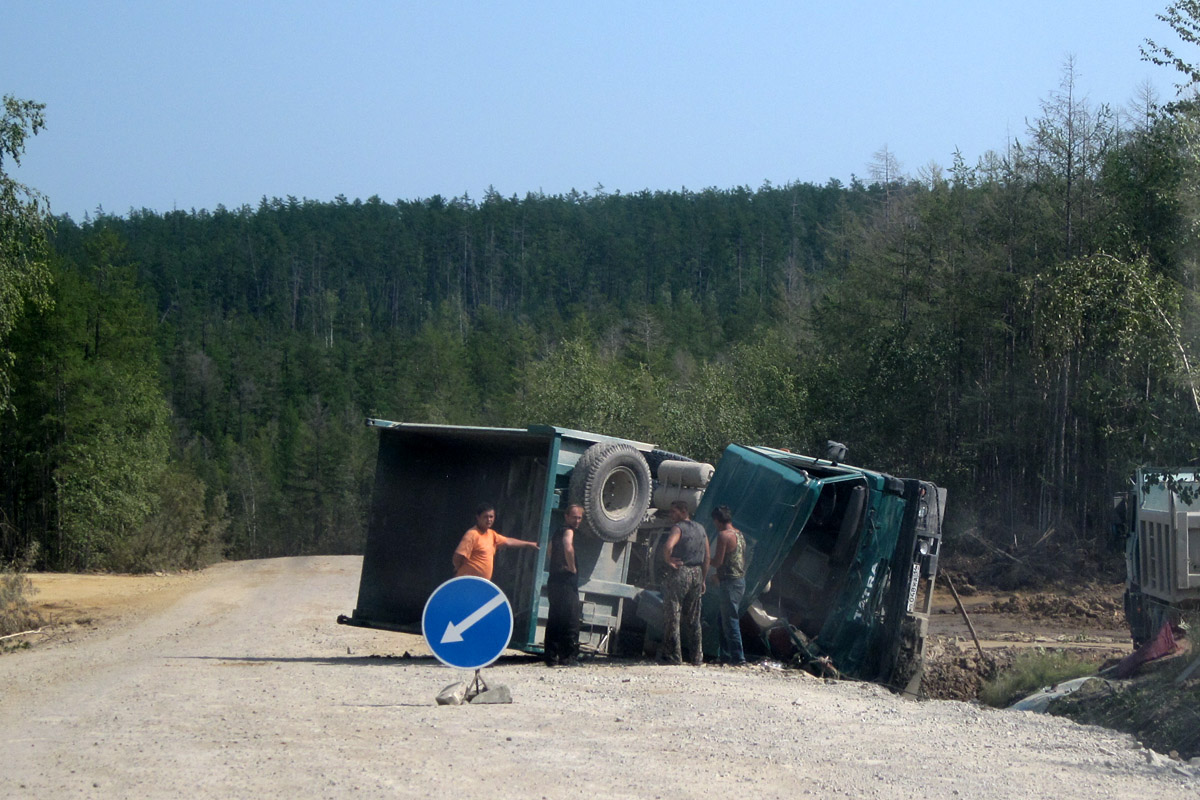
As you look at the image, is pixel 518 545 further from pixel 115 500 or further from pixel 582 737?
pixel 115 500

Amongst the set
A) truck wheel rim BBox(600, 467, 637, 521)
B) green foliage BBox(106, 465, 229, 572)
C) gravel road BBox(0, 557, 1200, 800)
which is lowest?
green foliage BBox(106, 465, 229, 572)

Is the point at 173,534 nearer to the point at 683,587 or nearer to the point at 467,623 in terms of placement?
the point at 683,587

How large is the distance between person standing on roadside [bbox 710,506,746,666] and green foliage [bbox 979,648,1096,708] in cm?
281

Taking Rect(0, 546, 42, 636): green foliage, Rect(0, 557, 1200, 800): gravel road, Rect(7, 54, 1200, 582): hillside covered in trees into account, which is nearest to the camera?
Rect(0, 557, 1200, 800): gravel road

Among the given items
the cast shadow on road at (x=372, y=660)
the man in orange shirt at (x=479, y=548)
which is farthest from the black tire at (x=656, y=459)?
the man in orange shirt at (x=479, y=548)

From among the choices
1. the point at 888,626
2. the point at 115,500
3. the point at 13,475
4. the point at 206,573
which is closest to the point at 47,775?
the point at 888,626

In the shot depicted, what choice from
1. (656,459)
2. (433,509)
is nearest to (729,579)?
(656,459)

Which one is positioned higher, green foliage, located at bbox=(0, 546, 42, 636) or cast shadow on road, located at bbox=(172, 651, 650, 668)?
cast shadow on road, located at bbox=(172, 651, 650, 668)

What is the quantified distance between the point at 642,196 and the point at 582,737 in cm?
16010

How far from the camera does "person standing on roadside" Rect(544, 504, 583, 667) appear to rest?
34.7 feet

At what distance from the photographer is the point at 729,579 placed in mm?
11195

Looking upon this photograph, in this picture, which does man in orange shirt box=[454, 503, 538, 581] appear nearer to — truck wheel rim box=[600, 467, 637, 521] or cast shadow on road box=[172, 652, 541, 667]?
cast shadow on road box=[172, 652, 541, 667]

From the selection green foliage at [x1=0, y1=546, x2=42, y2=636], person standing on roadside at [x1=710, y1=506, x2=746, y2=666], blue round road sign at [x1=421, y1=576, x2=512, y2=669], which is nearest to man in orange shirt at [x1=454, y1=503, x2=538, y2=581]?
person standing on roadside at [x1=710, y1=506, x2=746, y2=666]

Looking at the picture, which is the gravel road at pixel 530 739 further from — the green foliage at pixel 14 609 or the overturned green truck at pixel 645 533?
the green foliage at pixel 14 609
